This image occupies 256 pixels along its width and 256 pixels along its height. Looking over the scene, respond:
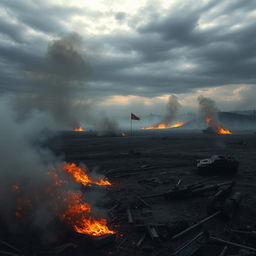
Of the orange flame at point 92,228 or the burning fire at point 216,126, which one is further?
the burning fire at point 216,126

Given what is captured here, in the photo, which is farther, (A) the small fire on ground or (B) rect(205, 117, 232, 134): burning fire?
(B) rect(205, 117, 232, 134): burning fire

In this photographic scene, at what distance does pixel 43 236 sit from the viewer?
30.6 feet

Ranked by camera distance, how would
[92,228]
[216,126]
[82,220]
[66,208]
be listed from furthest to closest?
[216,126] → [66,208] → [82,220] → [92,228]

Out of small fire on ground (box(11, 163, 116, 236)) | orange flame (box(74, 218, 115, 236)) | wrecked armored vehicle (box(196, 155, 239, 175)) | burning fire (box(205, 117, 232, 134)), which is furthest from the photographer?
burning fire (box(205, 117, 232, 134))

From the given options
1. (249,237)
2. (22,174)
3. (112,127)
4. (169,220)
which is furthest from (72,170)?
(112,127)

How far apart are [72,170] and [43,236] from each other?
306 inches

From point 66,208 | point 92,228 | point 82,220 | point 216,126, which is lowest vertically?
point 216,126

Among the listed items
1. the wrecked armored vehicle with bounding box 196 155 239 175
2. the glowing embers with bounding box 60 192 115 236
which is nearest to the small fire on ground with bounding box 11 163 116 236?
the glowing embers with bounding box 60 192 115 236

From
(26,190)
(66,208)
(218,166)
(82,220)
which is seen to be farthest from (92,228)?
(218,166)

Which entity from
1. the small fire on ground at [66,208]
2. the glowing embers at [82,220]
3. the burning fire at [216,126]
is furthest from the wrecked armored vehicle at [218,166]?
the burning fire at [216,126]

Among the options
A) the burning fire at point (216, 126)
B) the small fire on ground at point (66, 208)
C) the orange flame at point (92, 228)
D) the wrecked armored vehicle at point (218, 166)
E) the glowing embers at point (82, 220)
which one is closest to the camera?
the orange flame at point (92, 228)

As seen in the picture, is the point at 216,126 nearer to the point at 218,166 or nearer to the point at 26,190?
the point at 218,166

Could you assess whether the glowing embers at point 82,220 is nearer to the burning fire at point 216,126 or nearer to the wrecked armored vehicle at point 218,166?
the wrecked armored vehicle at point 218,166

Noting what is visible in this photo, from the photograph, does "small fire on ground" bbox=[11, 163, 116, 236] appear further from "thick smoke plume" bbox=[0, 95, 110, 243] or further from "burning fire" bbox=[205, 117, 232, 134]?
"burning fire" bbox=[205, 117, 232, 134]
